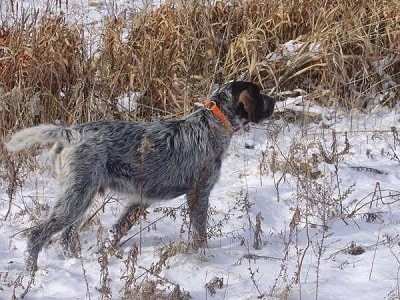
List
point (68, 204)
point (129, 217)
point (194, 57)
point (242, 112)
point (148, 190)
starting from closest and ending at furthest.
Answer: point (68, 204) < point (148, 190) < point (129, 217) < point (242, 112) < point (194, 57)

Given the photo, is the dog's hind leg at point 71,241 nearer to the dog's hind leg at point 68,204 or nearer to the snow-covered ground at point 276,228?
the snow-covered ground at point 276,228

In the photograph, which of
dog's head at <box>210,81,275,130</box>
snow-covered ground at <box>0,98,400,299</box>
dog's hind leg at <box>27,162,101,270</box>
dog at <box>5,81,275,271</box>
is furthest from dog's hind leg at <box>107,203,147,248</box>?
dog's head at <box>210,81,275,130</box>

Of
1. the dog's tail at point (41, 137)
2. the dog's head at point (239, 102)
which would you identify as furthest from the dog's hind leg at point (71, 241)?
the dog's head at point (239, 102)

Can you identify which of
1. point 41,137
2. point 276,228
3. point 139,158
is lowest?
point 276,228

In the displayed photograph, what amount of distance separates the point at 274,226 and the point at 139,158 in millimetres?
1259

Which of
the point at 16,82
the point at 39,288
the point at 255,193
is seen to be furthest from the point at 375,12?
the point at 39,288

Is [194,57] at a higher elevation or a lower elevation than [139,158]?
higher

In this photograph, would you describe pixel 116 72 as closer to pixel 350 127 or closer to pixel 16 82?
pixel 16 82

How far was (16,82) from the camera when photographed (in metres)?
7.64

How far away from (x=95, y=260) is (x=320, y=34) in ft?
15.0

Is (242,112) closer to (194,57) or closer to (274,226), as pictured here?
(274,226)

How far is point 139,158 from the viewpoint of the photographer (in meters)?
5.20

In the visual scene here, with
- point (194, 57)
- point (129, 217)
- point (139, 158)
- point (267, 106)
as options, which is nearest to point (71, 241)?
point (129, 217)

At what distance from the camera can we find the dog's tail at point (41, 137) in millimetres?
4909
